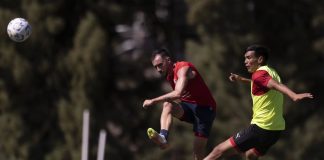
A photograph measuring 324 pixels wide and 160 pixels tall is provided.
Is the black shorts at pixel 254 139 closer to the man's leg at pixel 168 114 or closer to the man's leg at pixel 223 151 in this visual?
the man's leg at pixel 223 151

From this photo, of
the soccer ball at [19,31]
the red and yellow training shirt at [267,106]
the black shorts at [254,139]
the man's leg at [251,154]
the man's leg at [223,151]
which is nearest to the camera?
the red and yellow training shirt at [267,106]

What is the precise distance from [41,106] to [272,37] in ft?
23.3

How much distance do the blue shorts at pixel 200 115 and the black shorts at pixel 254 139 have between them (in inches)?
36.0

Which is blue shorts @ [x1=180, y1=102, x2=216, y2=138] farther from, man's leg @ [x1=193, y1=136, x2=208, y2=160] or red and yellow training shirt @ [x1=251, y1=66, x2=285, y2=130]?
red and yellow training shirt @ [x1=251, y1=66, x2=285, y2=130]

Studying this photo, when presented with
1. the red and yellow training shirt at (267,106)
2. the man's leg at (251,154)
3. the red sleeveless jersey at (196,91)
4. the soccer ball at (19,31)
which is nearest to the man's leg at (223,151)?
the man's leg at (251,154)

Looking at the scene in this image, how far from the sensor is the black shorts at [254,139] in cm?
1479

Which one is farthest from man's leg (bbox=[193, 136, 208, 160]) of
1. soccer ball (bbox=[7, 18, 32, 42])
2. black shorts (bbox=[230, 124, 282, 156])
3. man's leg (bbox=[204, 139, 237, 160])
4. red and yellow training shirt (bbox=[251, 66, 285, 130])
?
soccer ball (bbox=[7, 18, 32, 42])

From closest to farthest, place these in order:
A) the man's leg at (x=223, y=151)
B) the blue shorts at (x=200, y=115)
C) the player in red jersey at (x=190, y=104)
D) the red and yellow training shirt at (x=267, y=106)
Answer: the red and yellow training shirt at (x=267, y=106) → the man's leg at (x=223, y=151) → the player in red jersey at (x=190, y=104) → the blue shorts at (x=200, y=115)

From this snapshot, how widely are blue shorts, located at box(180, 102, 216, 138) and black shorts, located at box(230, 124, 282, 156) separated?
36.0 inches

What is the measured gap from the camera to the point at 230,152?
15078mm

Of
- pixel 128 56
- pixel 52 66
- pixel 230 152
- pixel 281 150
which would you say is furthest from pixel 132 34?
pixel 230 152

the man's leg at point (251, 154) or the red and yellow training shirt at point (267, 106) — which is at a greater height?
the red and yellow training shirt at point (267, 106)

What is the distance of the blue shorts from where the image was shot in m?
15.8

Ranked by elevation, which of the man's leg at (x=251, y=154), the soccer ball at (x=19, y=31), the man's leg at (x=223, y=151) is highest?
the soccer ball at (x=19, y=31)
